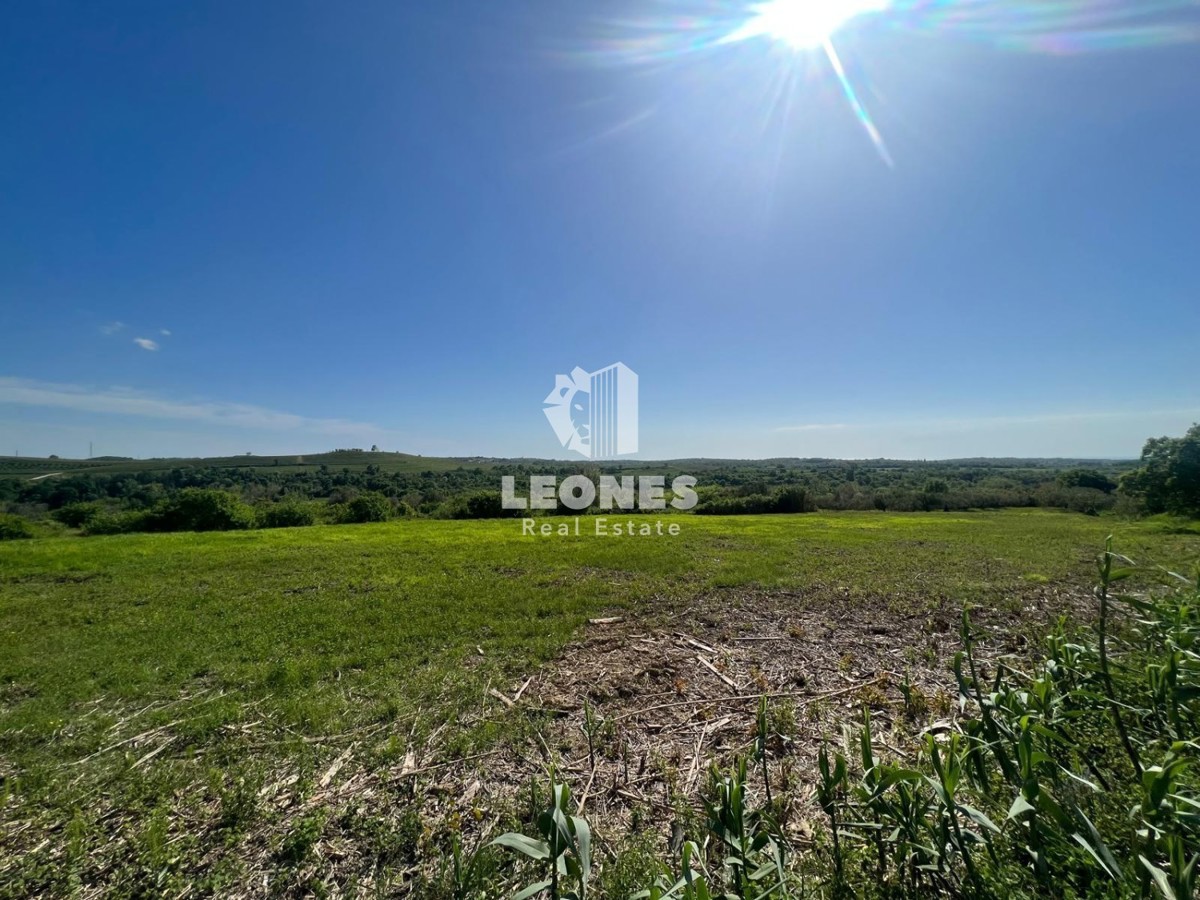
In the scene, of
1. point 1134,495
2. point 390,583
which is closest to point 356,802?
point 390,583

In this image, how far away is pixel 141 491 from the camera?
40.0m

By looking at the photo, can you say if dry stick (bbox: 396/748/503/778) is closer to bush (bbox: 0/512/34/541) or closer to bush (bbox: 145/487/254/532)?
bush (bbox: 145/487/254/532)

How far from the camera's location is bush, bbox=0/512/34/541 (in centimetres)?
2183

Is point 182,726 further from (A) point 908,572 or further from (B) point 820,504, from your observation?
(B) point 820,504

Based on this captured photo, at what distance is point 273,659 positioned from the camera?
5.74 meters

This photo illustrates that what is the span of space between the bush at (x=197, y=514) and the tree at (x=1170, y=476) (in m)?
56.7

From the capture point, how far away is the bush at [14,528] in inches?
859

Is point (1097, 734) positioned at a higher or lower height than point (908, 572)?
higher

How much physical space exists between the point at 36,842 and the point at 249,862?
158 cm

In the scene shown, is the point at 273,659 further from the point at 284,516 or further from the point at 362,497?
the point at 284,516

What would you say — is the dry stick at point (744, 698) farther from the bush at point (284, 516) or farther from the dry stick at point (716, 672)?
the bush at point (284, 516)

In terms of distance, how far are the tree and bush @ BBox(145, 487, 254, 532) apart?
56.7 m

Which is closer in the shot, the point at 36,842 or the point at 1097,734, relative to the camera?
the point at 1097,734

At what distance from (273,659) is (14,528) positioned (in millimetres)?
31351
